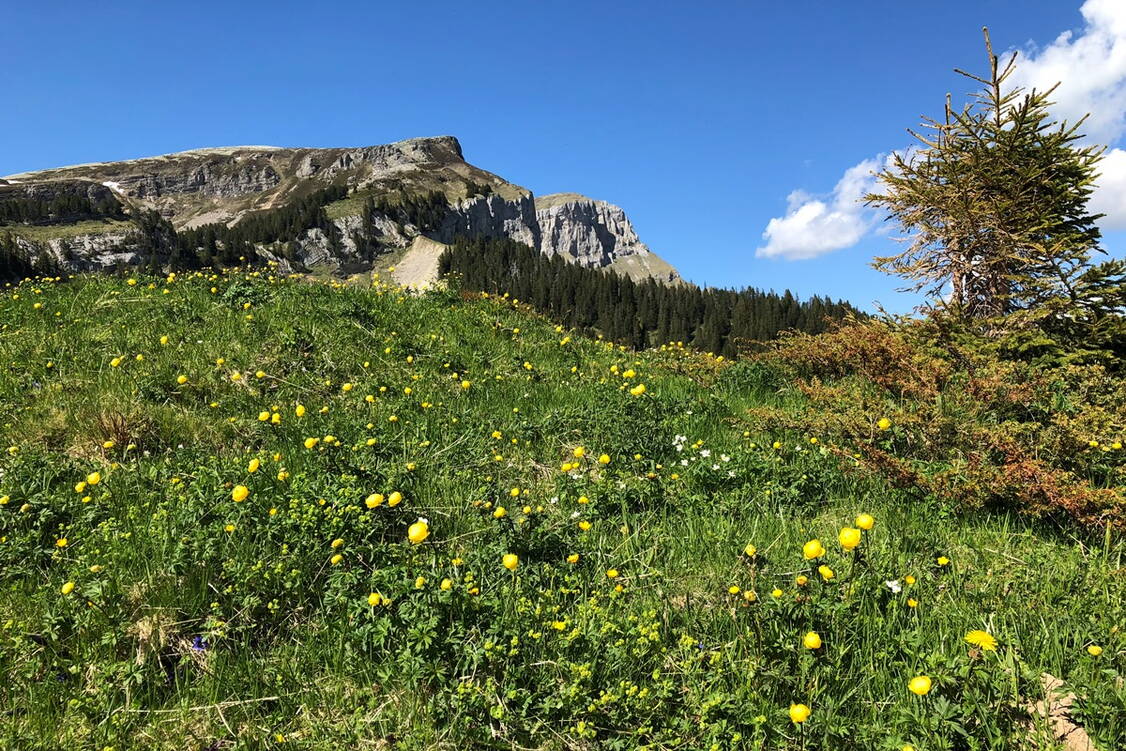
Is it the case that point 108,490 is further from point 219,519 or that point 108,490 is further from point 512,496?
point 512,496

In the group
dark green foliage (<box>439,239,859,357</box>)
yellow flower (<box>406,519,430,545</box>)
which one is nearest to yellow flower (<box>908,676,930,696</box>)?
yellow flower (<box>406,519,430,545</box>)

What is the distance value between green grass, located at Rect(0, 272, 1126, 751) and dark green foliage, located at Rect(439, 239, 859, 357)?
107 m

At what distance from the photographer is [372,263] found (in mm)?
150250

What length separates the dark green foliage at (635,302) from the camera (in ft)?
380

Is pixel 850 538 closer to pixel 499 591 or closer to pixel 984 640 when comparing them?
pixel 984 640

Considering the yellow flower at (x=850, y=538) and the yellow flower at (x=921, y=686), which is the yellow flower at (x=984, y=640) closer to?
the yellow flower at (x=921, y=686)

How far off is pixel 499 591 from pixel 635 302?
422 ft

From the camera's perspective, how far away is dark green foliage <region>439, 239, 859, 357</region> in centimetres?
11569

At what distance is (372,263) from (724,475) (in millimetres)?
158558

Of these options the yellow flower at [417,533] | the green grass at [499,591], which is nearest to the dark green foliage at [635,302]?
the green grass at [499,591]

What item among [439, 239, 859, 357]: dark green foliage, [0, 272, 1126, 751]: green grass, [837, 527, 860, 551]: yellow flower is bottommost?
[0, 272, 1126, 751]: green grass

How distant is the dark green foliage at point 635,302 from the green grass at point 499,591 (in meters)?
107

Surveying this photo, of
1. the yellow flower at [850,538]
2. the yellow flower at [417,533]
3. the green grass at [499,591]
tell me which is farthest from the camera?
the yellow flower at [417,533]

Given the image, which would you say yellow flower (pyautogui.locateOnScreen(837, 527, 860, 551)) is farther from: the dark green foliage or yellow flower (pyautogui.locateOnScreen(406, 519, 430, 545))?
the dark green foliage
